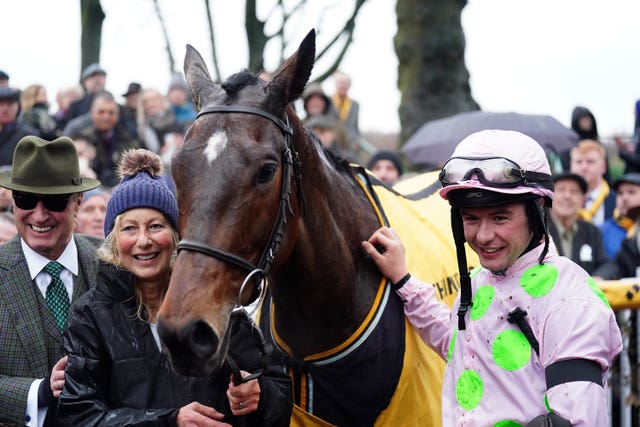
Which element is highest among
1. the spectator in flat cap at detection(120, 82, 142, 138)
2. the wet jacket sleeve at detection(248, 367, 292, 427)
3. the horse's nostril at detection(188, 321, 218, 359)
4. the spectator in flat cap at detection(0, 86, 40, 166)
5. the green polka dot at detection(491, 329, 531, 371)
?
the spectator in flat cap at detection(120, 82, 142, 138)

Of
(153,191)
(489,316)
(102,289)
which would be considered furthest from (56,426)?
(489,316)

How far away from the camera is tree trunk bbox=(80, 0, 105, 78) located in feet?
53.1

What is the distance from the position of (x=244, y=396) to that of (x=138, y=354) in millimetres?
454

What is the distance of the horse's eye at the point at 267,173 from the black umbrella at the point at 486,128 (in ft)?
21.6

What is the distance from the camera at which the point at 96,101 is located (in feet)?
29.2

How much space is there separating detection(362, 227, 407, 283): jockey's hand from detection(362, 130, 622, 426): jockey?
0.58 m

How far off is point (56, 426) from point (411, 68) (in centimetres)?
930

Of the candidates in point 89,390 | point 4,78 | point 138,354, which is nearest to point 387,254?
point 138,354

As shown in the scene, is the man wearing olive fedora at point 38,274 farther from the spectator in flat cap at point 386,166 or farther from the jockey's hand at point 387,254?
the spectator in flat cap at point 386,166

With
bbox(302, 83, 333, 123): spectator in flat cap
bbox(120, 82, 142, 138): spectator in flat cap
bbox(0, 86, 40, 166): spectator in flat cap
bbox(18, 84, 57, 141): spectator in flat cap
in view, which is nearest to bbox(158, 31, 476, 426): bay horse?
bbox(0, 86, 40, 166): spectator in flat cap

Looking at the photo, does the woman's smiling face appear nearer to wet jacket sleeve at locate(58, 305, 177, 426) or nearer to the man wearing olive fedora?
wet jacket sleeve at locate(58, 305, 177, 426)

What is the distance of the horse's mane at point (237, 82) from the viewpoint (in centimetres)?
313

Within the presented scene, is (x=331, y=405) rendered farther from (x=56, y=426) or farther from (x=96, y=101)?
(x=96, y=101)

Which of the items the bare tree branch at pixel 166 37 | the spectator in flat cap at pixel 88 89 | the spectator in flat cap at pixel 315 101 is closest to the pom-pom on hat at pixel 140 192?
the spectator in flat cap at pixel 315 101
